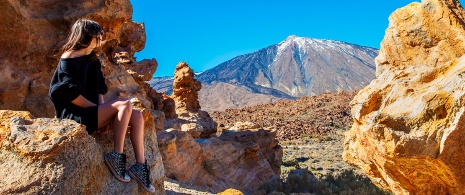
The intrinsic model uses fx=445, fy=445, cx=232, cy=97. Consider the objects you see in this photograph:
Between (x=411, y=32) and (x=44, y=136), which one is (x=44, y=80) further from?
(x=411, y=32)

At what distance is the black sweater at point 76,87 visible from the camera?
3.68m

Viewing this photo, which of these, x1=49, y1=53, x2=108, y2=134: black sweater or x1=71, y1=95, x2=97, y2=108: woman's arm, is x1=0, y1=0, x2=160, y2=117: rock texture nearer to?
x1=49, y1=53, x2=108, y2=134: black sweater

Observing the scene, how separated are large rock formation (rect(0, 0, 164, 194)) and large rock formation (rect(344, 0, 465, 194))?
8.96 ft

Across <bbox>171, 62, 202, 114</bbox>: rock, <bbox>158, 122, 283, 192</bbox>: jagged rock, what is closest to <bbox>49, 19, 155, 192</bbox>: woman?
<bbox>158, 122, 283, 192</bbox>: jagged rock

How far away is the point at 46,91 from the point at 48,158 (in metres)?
4.83

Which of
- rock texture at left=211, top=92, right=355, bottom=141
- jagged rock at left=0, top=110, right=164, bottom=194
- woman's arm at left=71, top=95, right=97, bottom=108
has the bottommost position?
jagged rock at left=0, top=110, right=164, bottom=194

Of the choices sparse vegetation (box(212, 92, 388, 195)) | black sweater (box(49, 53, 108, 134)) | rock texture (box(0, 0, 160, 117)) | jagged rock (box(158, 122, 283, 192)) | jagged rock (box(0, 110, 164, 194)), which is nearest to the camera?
jagged rock (box(0, 110, 164, 194))

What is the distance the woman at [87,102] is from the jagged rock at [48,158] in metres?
0.20

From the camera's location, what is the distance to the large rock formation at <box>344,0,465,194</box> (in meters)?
4.92

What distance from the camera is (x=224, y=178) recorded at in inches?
455

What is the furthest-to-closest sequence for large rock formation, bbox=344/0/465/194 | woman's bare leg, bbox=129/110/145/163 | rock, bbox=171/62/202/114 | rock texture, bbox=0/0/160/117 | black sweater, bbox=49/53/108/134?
1. rock, bbox=171/62/202/114
2. rock texture, bbox=0/0/160/117
3. large rock formation, bbox=344/0/465/194
4. woman's bare leg, bbox=129/110/145/163
5. black sweater, bbox=49/53/108/134

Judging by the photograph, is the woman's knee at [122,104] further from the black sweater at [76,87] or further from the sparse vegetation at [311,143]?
the sparse vegetation at [311,143]

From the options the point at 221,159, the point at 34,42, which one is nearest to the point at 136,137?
the point at 34,42

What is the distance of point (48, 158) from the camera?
3189 mm
